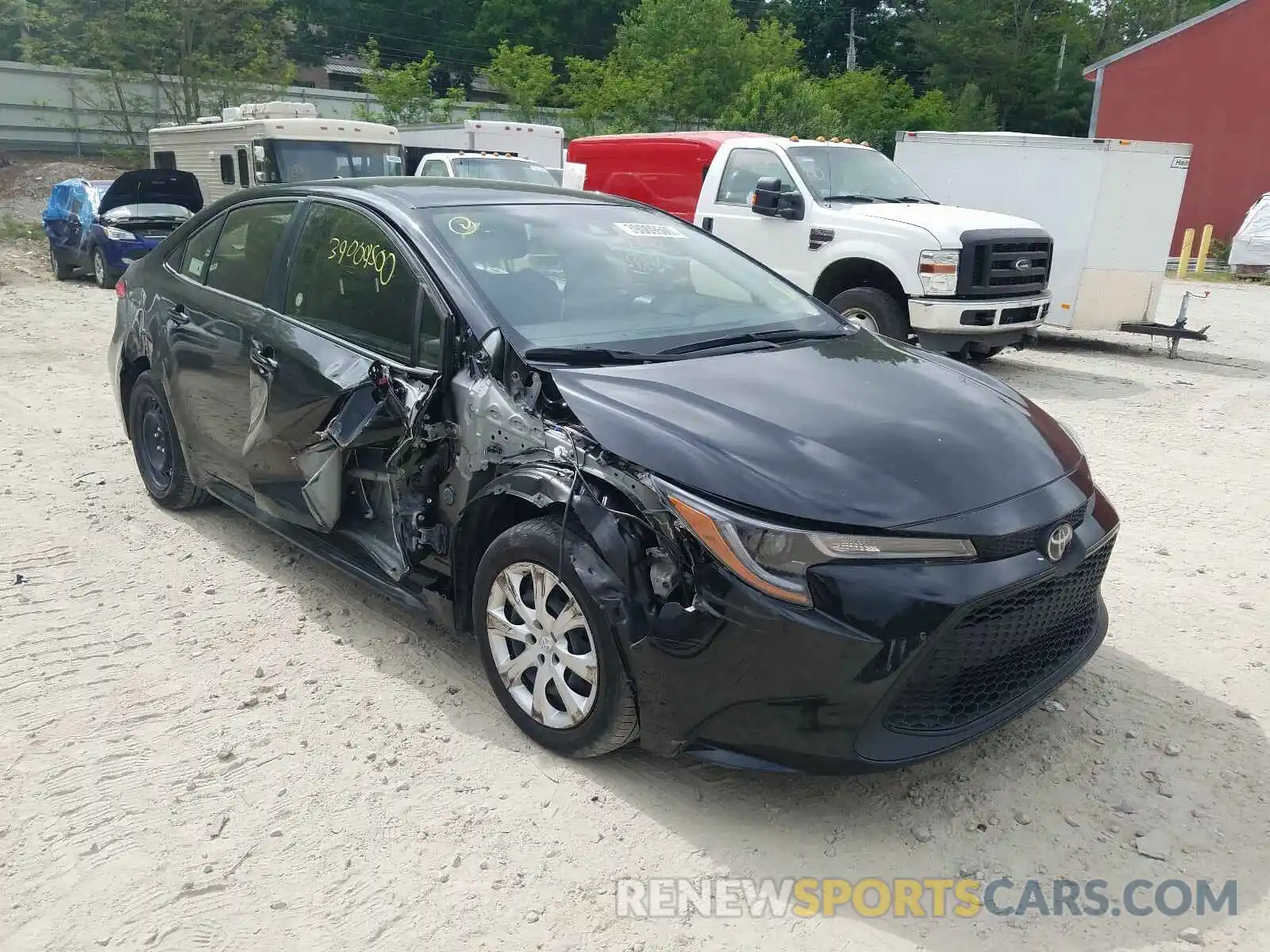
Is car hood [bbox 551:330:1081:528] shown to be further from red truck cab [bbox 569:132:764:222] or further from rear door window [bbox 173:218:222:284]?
red truck cab [bbox 569:132:764:222]

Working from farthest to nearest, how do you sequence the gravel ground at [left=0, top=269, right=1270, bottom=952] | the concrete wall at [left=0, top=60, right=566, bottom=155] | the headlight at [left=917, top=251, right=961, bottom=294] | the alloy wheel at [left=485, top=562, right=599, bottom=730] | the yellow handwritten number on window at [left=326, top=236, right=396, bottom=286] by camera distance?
the concrete wall at [left=0, top=60, right=566, bottom=155] → the headlight at [left=917, top=251, right=961, bottom=294] → the yellow handwritten number on window at [left=326, top=236, right=396, bottom=286] → the alloy wheel at [left=485, top=562, right=599, bottom=730] → the gravel ground at [left=0, top=269, right=1270, bottom=952]

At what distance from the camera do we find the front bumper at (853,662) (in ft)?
8.71

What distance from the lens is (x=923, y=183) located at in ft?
41.1

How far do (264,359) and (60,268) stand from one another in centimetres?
1443

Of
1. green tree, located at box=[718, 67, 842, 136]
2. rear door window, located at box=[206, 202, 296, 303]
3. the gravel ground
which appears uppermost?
green tree, located at box=[718, 67, 842, 136]

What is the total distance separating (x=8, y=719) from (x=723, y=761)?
2461 mm

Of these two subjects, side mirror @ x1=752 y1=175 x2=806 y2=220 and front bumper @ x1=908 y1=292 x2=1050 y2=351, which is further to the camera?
side mirror @ x1=752 y1=175 x2=806 y2=220

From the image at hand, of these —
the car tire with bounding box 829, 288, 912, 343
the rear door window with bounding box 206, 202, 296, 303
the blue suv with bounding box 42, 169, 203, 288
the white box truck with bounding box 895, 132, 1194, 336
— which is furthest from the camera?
the blue suv with bounding box 42, 169, 203, 288

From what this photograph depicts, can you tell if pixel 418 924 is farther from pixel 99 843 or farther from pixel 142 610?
pixel 142 610

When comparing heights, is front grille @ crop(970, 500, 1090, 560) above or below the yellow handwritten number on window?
below

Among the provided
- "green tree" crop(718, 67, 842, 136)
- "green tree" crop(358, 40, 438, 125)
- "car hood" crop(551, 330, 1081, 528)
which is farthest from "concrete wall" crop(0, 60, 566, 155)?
"car hood" crop(551, 330, 1081, 528)

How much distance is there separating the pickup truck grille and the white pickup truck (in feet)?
0.04

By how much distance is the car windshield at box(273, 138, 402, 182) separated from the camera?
15727mm

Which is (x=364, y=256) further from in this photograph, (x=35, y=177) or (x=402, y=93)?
(x=35, y=177)
